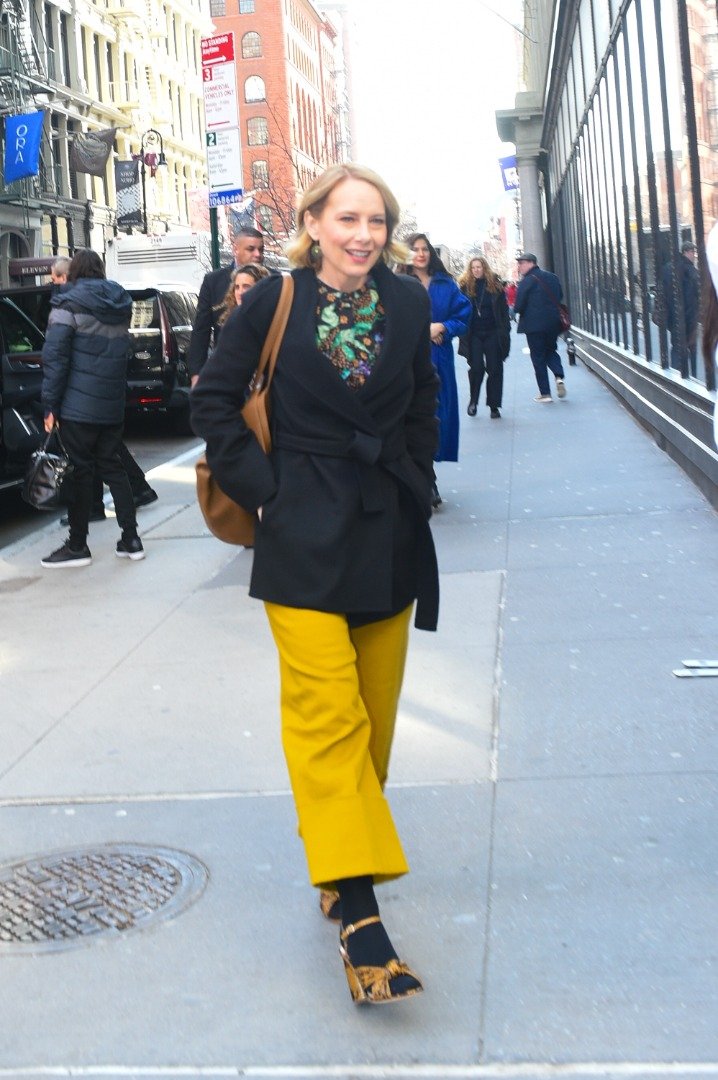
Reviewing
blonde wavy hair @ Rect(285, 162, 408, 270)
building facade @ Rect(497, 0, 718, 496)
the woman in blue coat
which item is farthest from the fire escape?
blonde wavy hair @ Rect(285, 162, 408, 270)

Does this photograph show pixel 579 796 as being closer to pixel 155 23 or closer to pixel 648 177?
pixel 648 177

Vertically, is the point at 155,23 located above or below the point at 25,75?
above

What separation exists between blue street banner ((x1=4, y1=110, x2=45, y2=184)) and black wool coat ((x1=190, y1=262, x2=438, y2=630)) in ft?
129

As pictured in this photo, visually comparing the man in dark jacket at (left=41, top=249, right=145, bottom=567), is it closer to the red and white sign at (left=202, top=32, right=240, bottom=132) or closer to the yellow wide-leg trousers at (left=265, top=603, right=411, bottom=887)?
the yellow wide-leg trousers at (left=265, top=603, right=411, bottom=887)

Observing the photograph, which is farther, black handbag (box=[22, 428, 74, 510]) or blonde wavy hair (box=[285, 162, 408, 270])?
black handbag (box=[22, 428, 74, 510])

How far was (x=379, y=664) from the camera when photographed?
386 cm

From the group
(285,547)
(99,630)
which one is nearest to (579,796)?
(285,547)

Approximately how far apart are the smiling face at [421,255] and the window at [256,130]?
97298mm

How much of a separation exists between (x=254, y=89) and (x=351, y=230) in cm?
10831

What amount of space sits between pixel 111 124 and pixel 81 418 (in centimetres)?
5641

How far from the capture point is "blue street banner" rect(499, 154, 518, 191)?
46.8 meters

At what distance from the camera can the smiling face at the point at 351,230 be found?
369cm

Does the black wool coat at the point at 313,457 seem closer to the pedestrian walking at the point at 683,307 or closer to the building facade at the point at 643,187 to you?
the building facade at the point at 643,187

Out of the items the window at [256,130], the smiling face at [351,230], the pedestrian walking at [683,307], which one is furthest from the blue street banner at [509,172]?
the window at [256,130]
